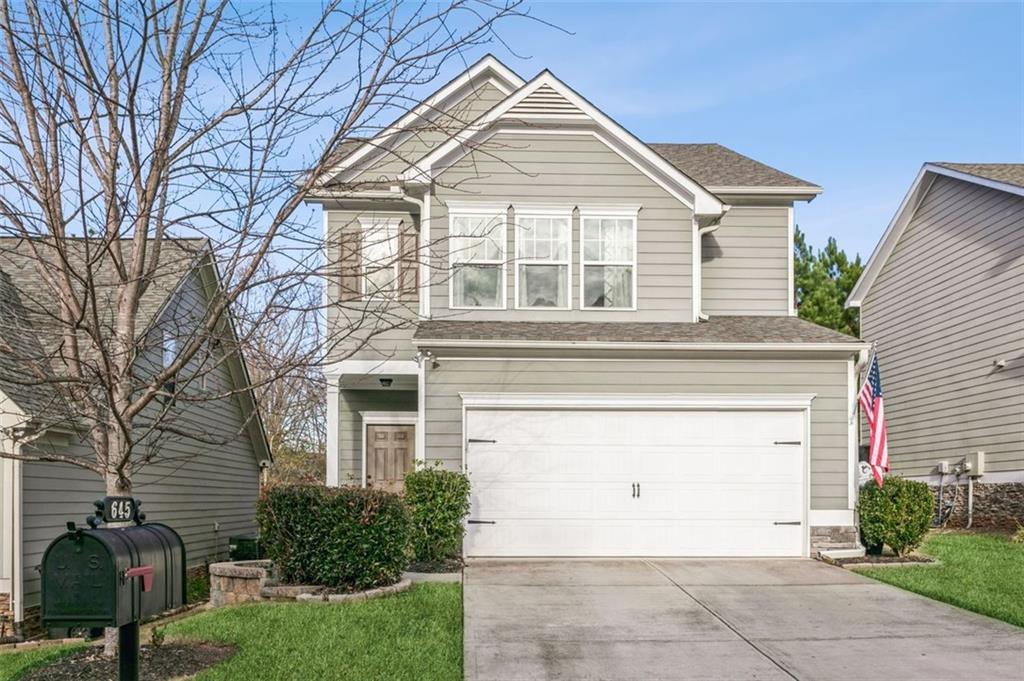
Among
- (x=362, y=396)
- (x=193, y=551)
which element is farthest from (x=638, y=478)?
(x=193, y=551)

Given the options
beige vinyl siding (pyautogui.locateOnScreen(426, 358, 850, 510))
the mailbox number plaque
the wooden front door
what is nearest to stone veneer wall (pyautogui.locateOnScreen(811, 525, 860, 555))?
beige vinyl siding (pyautogui.locateOnScreen(426, 358, 850, 510))

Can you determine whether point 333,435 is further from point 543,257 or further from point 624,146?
point 624,146

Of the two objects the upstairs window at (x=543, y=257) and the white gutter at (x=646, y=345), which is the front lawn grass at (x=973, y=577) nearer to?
the white gutter at (x=646, y=345)

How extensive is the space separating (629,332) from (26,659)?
8.91 m

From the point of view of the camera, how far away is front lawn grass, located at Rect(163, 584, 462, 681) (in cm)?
810

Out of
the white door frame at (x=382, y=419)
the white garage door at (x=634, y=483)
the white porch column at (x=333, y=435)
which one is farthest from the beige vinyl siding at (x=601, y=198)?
the white door frame at (x=382, y=419)

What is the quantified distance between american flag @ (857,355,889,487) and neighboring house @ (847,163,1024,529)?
14.4 feet

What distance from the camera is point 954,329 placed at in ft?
67.6

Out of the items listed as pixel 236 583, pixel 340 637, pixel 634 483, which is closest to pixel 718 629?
pixel 340 637

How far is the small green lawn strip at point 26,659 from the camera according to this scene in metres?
8.25

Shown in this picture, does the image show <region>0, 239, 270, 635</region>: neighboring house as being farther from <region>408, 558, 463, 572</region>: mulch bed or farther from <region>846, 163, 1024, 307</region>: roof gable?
<region>846, 163, 1024, 307</region>: roof gable

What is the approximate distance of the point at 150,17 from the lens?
7.16 metres

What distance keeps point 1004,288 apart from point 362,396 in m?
11.5

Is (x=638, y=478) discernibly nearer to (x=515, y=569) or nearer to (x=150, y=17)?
(x=515, y=569)
